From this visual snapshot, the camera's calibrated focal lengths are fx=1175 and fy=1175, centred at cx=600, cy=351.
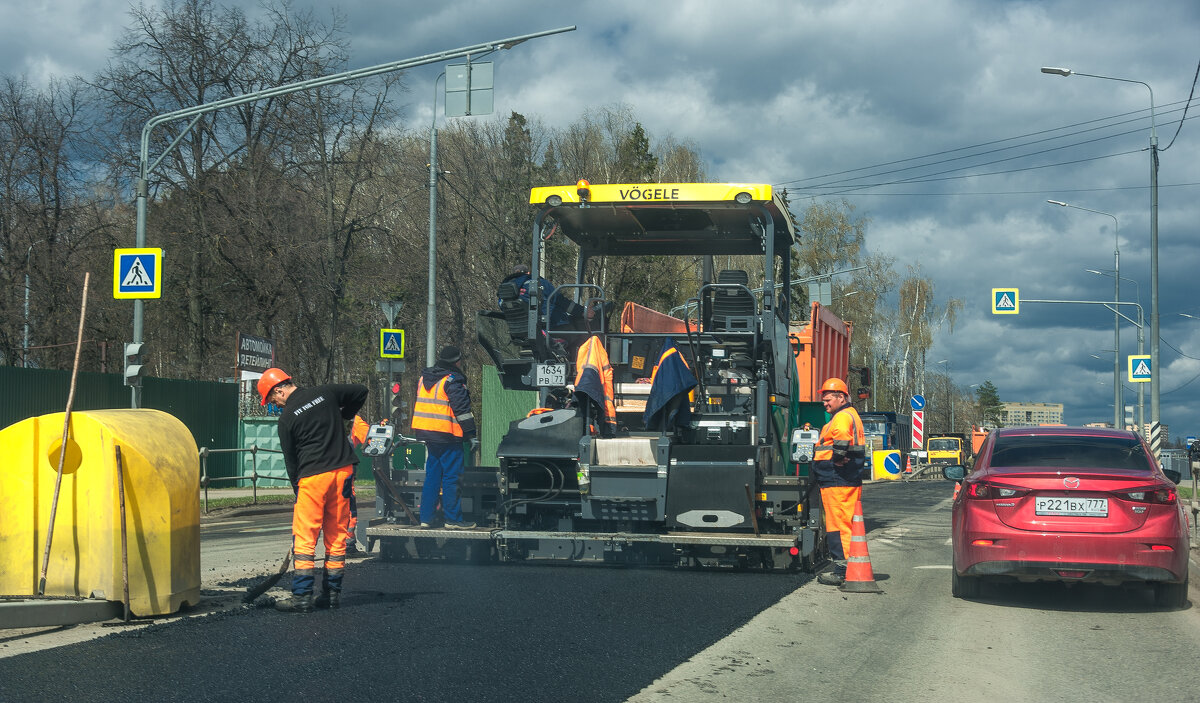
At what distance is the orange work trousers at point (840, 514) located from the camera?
975cm

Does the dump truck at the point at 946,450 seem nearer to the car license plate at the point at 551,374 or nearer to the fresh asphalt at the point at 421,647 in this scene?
the car license plate at the point at 551,374

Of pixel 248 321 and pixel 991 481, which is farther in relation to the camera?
pixel 248 321

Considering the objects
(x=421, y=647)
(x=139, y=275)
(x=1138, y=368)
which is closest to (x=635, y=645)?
(x=421, y=647)

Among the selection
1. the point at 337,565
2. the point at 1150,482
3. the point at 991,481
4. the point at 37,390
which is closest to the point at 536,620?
the point at 337,565

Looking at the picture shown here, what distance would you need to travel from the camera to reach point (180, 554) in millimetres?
7465

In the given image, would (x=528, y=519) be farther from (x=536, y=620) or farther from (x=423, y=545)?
(x=536, y=620)

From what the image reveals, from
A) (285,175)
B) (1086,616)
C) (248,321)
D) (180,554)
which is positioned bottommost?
(1086,616)

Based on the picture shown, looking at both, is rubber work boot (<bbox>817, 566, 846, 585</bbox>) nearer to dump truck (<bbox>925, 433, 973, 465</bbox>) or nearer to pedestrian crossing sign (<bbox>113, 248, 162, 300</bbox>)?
pedestrian crossing sign (<bbox>113, 248, 162, 300</bbox>)

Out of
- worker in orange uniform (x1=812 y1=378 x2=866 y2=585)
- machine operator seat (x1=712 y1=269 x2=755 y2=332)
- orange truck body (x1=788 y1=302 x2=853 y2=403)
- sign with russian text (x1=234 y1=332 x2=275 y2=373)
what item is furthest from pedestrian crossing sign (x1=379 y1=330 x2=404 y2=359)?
worker in orange uniform (x1=812 y1=378 x2=866 y2=585)

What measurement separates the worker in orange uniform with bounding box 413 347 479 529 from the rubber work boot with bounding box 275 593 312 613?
8.62ft

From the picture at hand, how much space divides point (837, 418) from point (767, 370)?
754 millimetres

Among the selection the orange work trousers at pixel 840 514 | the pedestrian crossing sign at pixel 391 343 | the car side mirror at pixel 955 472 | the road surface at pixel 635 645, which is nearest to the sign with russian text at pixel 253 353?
the pedestrian crossing sign at pixel 391 343

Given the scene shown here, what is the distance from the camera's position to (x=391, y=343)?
69.4 ft

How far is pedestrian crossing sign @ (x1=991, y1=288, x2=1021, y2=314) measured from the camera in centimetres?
3431
